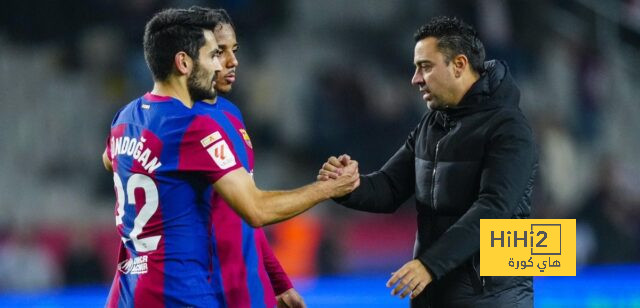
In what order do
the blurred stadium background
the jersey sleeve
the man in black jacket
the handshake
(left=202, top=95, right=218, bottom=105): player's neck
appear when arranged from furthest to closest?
the blurred stadium background < the handshake < (left=202, top=95, right=218, bottom=105): player's neck < the man in black jacket < the jersey sleeve

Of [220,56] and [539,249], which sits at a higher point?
[220,56]

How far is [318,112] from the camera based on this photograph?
373 inches

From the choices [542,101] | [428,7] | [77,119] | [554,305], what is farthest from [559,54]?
[77,119]

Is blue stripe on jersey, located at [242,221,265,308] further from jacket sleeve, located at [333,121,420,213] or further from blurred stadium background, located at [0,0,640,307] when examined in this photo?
blurred stadium background, located at [0,0,640,307]

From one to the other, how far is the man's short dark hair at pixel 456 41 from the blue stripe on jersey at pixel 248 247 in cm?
89

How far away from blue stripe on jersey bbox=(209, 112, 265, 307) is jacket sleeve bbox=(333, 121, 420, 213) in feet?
2.03

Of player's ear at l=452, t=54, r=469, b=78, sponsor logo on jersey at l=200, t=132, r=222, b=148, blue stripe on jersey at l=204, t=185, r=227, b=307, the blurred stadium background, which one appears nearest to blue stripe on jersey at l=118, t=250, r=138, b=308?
blue stripe on jersey at l=204, t=185, r=227, b=307

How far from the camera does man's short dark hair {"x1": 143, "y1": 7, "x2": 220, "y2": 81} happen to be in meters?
3.34

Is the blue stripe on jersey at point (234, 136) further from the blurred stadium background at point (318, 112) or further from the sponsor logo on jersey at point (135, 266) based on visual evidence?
the blurred stadium background at point (318, 112)

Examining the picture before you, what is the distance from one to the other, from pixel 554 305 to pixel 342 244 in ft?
9.55

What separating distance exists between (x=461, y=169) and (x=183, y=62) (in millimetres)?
Answer: 1104

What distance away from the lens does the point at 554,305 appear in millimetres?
6305

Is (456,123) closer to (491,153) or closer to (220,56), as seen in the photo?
(491,153)

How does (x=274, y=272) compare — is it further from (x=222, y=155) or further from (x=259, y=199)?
(x=222, y=155)
